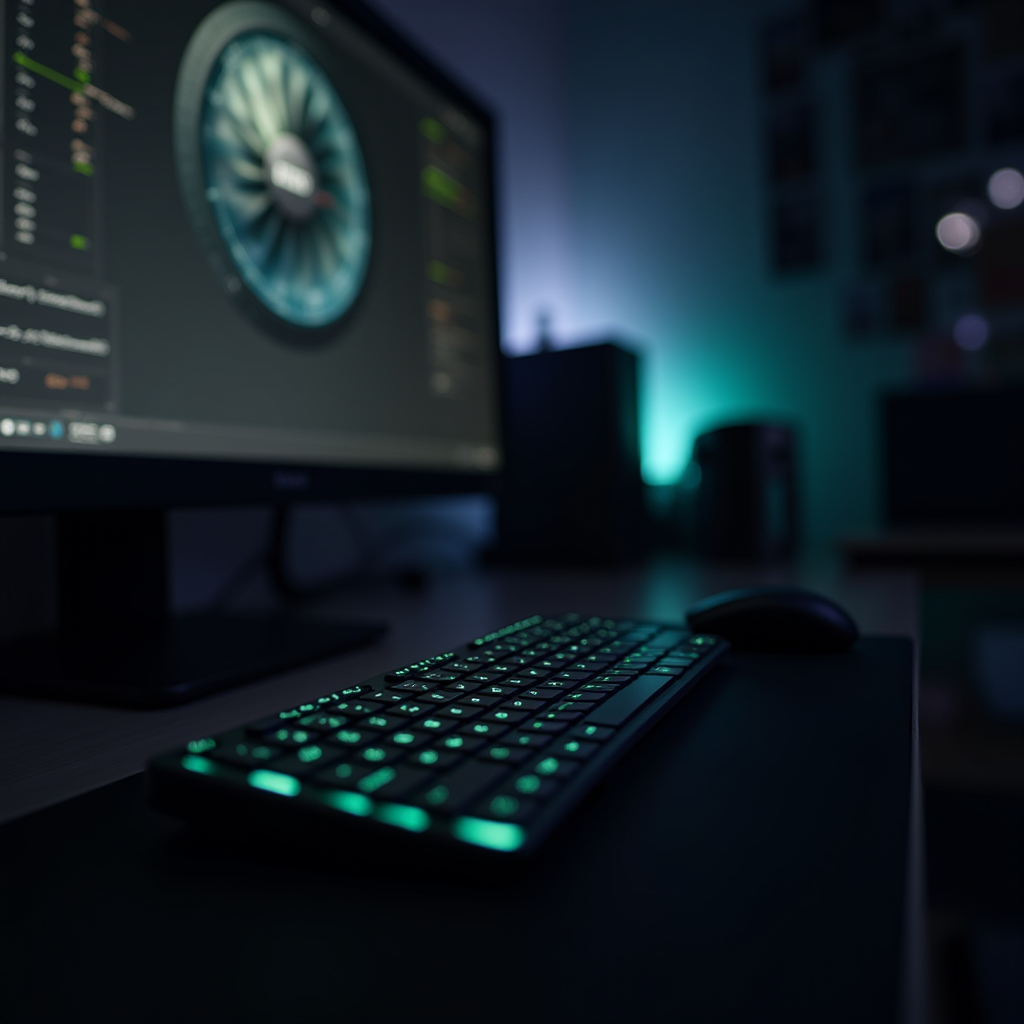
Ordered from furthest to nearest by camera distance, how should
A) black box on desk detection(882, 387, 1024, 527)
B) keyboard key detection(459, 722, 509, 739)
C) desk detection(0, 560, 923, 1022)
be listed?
1. black box on desk detection(882, 387, 1024, 527)
2. keyboard key detection(459, 722, 509, 739)
3. desk detection(0, 560, 923, 1022)

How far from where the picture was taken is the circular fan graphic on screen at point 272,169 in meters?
0.53

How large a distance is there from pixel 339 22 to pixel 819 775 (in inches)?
27.5

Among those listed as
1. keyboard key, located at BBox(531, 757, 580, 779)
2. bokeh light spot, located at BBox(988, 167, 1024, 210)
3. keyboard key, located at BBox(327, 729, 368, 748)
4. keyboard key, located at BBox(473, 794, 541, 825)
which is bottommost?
keyboard key, located at BBox(473, 794, 541, 825)

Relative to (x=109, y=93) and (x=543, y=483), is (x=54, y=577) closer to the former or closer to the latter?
(x=109, y=93)

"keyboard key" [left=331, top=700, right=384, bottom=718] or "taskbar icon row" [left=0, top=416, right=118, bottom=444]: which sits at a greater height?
"taskbar icon row" [left=0, top=416, right=118, bottom=444]

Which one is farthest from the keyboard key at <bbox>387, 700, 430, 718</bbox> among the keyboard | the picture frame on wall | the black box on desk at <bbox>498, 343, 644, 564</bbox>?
the picture frame on wall

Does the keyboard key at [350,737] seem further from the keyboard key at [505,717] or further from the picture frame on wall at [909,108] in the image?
the picture frame on wall at [909,108]

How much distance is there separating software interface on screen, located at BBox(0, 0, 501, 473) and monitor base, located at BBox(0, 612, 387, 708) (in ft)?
0.43

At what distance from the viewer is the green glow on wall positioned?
206mm

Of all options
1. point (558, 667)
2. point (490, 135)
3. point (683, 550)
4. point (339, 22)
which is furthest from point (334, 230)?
point (683, 550)

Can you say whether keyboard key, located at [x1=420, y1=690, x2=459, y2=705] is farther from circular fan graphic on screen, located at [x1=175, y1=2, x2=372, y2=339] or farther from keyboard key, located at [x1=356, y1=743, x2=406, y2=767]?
circular fan graphic on screen, located at [x1=175, y1=2, x2=372, y2=339]

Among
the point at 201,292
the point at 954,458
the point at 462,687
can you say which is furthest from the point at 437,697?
the point at 954,458

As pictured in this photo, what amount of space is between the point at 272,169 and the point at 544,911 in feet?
1.89

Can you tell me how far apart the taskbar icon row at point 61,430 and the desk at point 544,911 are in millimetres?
175
